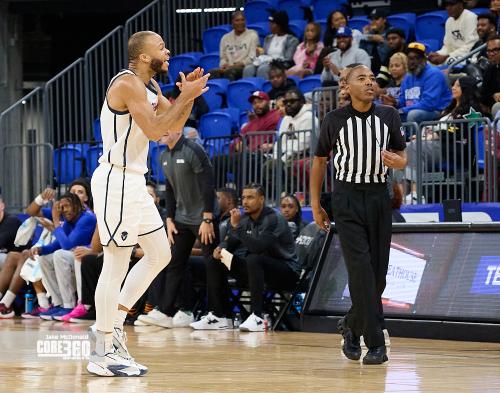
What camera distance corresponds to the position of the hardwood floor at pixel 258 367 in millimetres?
6109

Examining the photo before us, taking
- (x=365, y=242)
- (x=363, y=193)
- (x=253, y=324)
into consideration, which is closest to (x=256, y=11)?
(x=253, y=324)

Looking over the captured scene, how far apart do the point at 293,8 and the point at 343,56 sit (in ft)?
11.2

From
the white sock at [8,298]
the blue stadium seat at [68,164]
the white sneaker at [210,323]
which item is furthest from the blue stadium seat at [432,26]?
the white sock at [8,298]

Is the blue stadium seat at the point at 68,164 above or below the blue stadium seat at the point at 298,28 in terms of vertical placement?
below

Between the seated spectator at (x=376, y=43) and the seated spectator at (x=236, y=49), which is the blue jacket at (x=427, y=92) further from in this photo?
the seated spectator at (x=236, y=49)

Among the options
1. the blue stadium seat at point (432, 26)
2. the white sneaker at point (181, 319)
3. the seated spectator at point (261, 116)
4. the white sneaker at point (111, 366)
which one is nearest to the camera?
the white sneaker at point (111, 366)

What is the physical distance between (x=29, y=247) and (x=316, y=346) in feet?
21.7

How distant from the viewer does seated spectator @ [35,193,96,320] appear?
1346 centimetres

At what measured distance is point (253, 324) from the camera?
11227mm

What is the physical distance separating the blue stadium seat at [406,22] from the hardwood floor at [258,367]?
25.6 ft

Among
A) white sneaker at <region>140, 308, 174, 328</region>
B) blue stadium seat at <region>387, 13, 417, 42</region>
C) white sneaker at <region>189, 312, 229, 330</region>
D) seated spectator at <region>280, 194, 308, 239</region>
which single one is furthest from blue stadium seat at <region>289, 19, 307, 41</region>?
white sneaker at <region>189, 312, 229, 330</region>

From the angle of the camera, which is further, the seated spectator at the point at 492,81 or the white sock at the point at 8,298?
the white sock at the point at 8,298

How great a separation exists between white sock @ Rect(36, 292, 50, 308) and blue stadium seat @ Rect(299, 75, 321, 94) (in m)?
4.72

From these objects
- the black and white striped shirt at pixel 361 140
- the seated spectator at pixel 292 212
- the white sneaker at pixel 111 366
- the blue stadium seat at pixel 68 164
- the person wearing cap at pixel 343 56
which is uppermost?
the person wearing cap at pixel 343 56
